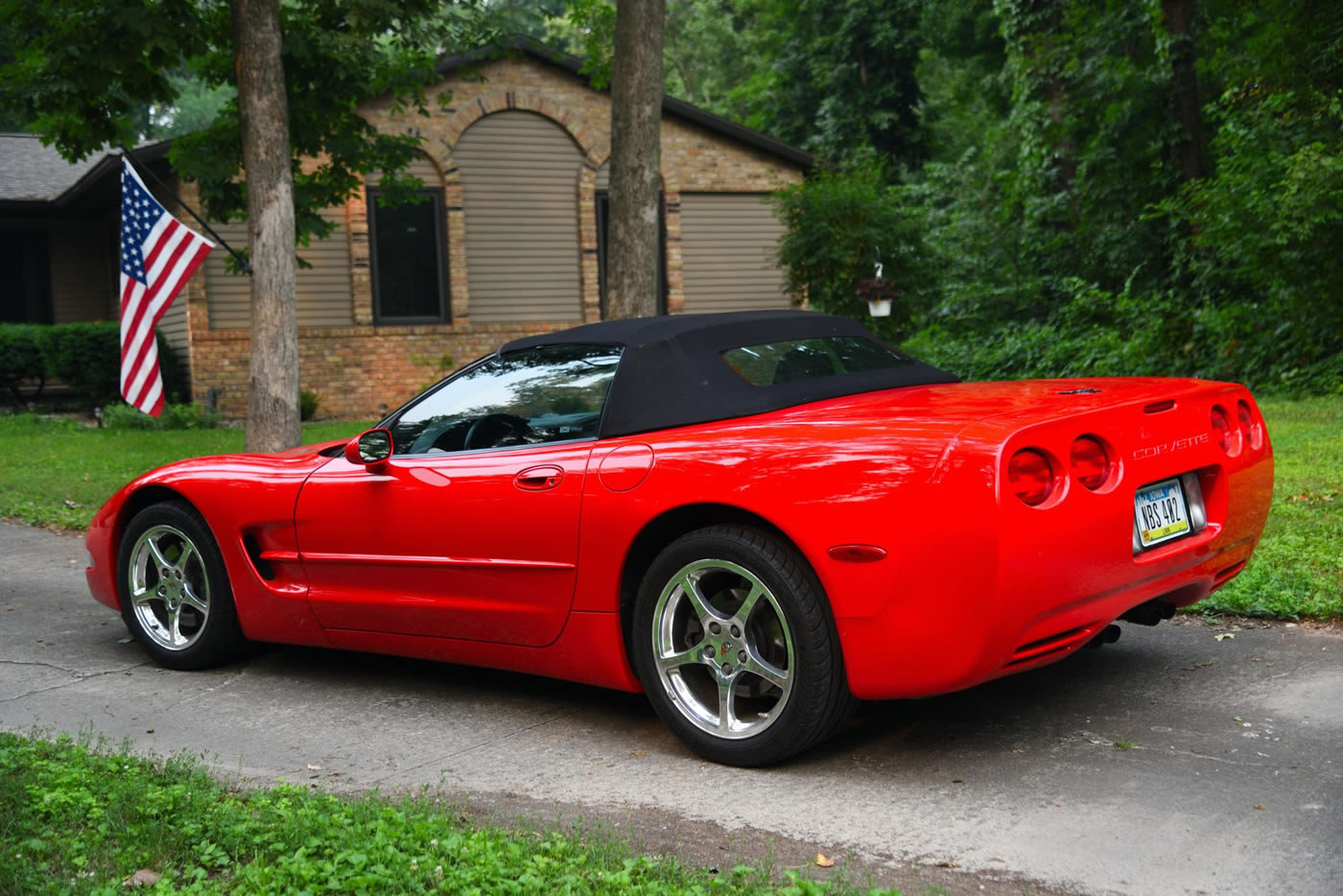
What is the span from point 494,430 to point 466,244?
17.3m

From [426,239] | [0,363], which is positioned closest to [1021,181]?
[426,239]

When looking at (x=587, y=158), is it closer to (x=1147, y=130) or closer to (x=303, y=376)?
(x=303, y=376)

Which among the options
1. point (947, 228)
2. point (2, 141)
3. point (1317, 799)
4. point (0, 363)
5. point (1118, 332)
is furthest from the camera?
point (2, 141)

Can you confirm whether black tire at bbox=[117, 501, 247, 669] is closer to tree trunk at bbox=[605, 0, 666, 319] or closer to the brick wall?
tree trunk at bbox=[605, 0, 666, 319]

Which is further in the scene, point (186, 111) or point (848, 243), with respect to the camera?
point (186, 111)

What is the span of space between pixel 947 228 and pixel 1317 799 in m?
21.3

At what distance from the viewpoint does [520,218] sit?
879 inches

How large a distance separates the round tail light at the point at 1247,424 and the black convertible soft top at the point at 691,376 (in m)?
1.17

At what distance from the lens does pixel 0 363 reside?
20.3m

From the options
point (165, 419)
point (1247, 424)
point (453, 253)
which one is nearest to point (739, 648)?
point (1247, 424)

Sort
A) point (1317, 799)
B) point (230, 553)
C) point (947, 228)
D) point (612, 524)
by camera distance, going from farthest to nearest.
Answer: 1. point (947, 228)
2. point (230, 553)
3. point (612, 524)
4. point (1317, 799)

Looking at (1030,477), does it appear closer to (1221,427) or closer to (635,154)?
(1221,427)

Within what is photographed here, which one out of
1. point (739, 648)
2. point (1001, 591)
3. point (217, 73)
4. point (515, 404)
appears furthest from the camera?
point (217, 73)

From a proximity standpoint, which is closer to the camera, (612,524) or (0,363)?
(612,524)
